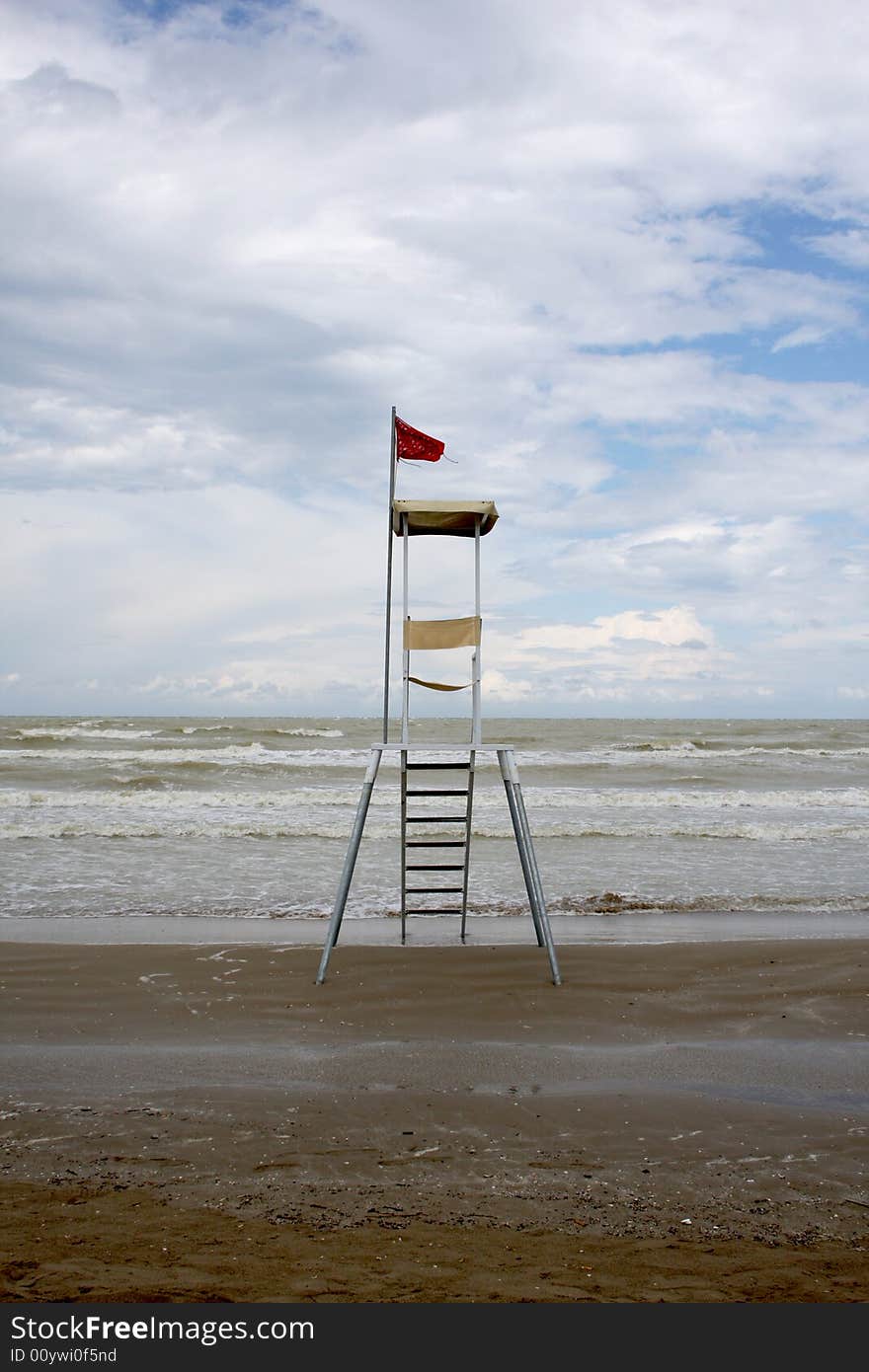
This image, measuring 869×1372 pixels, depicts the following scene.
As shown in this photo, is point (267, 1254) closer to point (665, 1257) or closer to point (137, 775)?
point (665, 1257)

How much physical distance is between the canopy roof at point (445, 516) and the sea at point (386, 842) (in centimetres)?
160

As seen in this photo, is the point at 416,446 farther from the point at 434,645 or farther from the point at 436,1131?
the point at 436,1131

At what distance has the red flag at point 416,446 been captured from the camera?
23.8 feet

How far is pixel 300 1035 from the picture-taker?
19.2 feet

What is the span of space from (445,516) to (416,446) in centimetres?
76

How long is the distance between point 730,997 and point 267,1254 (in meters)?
4.44

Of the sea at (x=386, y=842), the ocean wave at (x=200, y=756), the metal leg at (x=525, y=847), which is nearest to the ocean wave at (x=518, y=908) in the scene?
the sea at (x=386, y=842)

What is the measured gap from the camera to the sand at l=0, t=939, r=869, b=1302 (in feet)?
9.96

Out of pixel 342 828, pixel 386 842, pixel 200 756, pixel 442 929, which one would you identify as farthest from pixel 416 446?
pixel 200 756

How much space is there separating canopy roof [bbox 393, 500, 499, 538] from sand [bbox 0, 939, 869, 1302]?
3.34m

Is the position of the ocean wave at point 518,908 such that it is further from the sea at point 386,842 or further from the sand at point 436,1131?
the sand at point 436,1131

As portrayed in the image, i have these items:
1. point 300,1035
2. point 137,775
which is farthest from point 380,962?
point 137,775

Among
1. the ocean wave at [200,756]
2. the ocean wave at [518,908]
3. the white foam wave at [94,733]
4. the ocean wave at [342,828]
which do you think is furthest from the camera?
the white foam wave at [94,733]

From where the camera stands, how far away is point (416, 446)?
7273 millimetres
